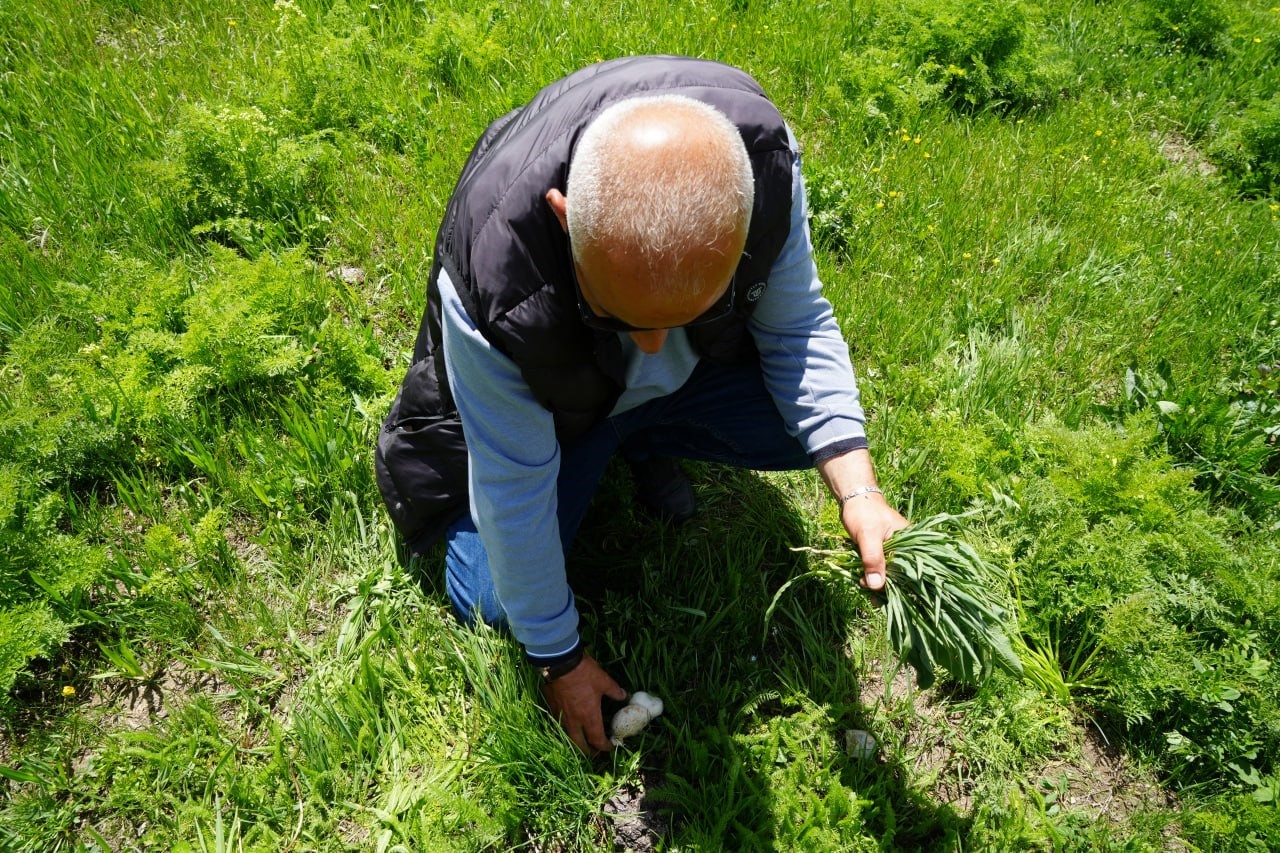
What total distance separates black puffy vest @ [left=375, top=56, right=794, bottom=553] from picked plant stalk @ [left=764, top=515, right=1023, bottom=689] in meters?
0.65

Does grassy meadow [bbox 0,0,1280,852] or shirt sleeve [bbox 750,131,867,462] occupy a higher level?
shirt sleeve [bbox 750,131,867,462]

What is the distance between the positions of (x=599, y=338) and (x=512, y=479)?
351 millimetres

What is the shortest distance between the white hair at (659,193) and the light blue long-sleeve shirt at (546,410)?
1.39 feet

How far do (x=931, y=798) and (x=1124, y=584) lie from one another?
0.76 m

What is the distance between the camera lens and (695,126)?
1287 millimetres

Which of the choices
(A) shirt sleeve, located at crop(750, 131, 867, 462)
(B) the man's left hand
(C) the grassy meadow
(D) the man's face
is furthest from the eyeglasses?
(C) the grassy meadow

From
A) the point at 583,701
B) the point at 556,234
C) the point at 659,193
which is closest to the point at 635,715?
the point at 583,701

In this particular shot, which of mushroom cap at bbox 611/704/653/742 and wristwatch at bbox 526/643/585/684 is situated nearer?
wristwatch at bbox 526/643/585/684

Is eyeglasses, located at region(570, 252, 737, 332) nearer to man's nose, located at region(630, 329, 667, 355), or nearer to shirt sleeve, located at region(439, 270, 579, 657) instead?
man's nose, located at region(630, 329, 667, 355)

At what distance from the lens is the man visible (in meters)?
1.28

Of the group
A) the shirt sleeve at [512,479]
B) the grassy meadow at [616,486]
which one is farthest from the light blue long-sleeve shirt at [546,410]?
the grassy meadow at [616,486]

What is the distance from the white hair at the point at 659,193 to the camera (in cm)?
123

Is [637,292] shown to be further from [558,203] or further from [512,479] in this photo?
[512,479]

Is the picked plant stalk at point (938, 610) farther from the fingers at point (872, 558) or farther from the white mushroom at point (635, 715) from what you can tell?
the white mushroom at point (635, 715)
